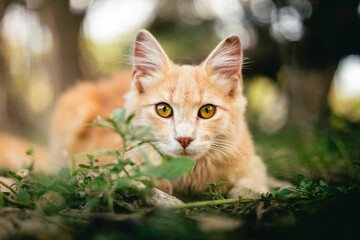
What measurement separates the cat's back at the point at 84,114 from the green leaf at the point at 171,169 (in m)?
1.94

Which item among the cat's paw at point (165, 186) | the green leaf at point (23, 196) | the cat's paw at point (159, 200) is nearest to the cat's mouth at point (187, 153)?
the cat's paw at point (165, 186)

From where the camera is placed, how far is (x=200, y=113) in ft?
7.47

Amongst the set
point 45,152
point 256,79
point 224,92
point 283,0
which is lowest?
point 45,152

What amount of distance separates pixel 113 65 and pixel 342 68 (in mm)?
5922

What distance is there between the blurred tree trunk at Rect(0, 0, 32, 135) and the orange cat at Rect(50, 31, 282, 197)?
2966 mm

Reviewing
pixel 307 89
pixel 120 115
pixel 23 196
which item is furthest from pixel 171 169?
pixel 307 89

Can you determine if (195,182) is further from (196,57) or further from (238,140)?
(196,57)

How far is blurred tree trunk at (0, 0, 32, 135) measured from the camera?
15.8 feet

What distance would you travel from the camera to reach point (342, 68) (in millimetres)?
5094

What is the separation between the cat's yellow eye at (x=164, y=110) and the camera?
2.26 meters

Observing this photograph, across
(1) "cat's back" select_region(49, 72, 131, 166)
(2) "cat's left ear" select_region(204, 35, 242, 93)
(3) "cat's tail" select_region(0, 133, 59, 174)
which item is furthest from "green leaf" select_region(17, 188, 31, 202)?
(3) "cat's tail" select_region(0, 133, 59, 174)

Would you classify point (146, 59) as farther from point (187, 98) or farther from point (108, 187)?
point (108, 187)

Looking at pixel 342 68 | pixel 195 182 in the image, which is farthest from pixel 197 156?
pixel 342 68

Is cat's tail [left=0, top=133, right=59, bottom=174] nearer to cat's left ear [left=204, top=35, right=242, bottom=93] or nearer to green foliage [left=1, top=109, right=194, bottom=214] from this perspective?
cat's left ear [left=204, top=35, right=242, bottom=93]
